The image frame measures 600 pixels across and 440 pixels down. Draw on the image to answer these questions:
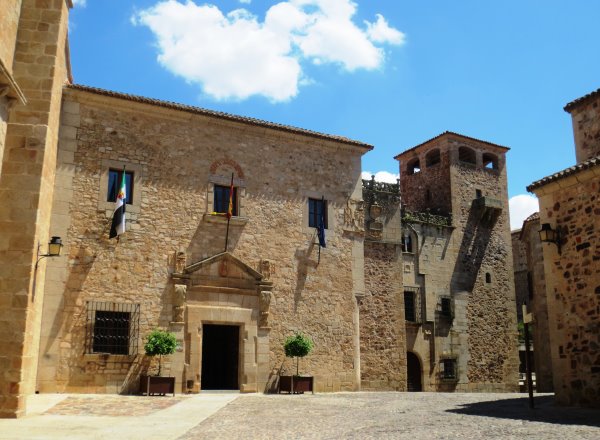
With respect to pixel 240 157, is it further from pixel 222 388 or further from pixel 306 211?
pixel 222 388

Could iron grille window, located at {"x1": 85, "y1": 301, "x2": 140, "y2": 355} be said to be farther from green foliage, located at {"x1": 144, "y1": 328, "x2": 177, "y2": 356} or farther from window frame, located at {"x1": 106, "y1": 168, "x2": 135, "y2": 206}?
window frame, located at {"x1": 106, "y1": 168, "x2": 135, "y2": 206}

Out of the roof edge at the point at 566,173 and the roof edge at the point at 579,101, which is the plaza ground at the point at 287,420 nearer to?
the roof edge at the point at 566,173

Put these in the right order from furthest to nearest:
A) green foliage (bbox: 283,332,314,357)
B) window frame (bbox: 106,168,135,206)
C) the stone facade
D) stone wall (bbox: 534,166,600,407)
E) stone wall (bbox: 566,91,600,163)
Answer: the stone facade → green foliage (bbox: 283,332,314,357) → window frame (bbox: 106,168,135,206) → stone wall (bbox: 566,91,600,163) → stone wall (bbox: 534,166,600,407)

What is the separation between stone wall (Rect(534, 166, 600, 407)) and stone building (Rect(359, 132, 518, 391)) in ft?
26.2

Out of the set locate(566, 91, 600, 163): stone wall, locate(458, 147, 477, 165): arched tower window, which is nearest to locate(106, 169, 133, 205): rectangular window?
locate(566, 91, 600, 163): stone wall

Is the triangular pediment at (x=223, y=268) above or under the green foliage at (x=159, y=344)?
above

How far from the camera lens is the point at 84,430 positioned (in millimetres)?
8445

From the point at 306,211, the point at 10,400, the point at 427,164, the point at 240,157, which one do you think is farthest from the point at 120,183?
the point at 427,164

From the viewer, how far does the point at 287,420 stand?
983 centimetres

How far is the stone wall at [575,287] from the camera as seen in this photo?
11508 millimetres

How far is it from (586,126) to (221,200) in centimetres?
974

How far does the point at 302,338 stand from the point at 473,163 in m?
15.5

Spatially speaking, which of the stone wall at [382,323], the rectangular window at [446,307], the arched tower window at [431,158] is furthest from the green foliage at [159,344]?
the arched tower window at [431,158]

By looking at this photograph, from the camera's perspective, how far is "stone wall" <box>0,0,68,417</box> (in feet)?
31.0
